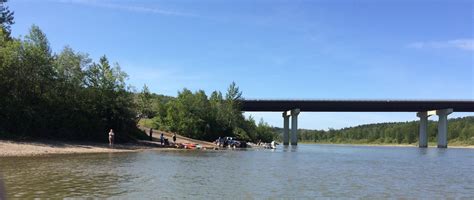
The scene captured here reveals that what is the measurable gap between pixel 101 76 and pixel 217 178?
131 feet

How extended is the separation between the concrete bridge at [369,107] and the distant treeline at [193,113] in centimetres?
1901

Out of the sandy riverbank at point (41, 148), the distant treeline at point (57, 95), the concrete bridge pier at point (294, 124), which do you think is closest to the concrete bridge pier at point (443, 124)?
the concrete bridge pier at point (294, 124)

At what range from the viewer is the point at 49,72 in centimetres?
5144

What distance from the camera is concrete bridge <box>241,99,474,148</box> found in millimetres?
131375

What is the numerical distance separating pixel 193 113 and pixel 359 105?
191 ft

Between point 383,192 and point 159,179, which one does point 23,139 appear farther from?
point 383,192

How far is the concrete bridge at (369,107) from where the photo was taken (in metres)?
131

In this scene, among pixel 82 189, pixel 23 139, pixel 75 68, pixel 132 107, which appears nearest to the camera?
pixel 82 189

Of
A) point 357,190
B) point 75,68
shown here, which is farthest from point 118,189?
point 75,68

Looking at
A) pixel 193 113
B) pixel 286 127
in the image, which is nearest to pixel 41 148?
pixel 193 113

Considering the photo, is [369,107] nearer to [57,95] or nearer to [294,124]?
[294,124]

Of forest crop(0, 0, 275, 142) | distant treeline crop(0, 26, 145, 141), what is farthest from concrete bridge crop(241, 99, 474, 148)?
distant treeline crop(0, 26, 145, 141)

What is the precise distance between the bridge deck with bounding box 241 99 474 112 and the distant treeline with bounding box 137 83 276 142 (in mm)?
18900

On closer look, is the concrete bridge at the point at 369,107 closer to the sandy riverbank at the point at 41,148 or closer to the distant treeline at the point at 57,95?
the distant treeline at the point at 57,95
